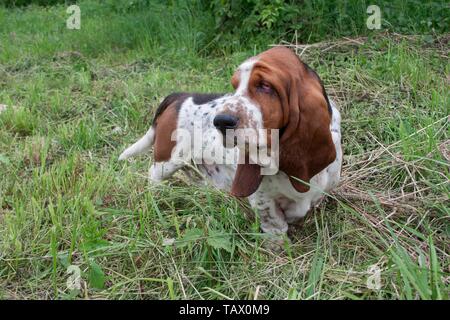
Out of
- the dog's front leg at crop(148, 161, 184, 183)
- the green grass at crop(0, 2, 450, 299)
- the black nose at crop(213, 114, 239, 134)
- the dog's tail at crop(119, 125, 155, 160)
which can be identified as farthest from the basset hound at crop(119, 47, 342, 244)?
the dog's tail at crop(119, 125, 155, 160)

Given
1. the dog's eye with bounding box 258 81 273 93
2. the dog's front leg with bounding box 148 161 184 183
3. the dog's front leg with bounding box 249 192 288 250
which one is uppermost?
the dog's eye with bounding box 258 81 273 93

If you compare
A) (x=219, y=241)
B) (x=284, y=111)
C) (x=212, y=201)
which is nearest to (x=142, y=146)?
(x=212, y=201)

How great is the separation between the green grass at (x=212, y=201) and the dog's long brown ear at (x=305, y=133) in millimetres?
330

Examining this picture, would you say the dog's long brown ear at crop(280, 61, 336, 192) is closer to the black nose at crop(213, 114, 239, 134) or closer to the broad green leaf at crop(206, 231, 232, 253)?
the black nose at crop(213, 114, 239, 134)

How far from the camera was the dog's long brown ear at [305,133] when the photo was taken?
8.93 ft

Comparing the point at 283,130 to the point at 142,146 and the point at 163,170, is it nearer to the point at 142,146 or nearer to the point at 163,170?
the point at 163,170

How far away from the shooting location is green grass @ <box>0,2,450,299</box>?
2.81 m

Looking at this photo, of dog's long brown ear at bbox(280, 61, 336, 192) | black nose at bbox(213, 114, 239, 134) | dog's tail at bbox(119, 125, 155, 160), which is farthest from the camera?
dog's tail at bbox(119, 125, 155, 160)

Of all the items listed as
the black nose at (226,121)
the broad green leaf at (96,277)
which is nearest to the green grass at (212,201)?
the broad green leaf at (96,277)

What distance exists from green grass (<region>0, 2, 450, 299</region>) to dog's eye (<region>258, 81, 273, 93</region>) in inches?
28.9

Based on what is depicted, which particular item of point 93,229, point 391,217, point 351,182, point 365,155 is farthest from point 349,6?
point 93,229

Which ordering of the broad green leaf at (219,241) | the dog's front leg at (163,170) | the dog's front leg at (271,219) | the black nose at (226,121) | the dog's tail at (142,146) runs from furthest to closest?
the dog's tail at (142,146)
the dog's front leg at (163,170)
the dog's front leg at (271,219)
the broad green leaf at (219,241)
the black nose at (226,121)

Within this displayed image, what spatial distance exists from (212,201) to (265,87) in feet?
3.33

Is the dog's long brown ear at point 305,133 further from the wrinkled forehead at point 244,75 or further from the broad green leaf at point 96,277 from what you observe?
the broad green leaf at point 96,277
